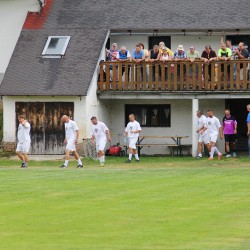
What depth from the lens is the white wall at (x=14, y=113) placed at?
4709 centimetres

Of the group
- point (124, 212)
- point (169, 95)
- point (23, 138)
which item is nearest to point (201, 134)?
point (169, 95)

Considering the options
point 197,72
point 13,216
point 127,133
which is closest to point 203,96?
point 197,72

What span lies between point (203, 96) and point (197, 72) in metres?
1.02

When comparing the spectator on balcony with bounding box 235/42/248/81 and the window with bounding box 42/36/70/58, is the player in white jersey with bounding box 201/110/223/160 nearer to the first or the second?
the spectator on balcony with bounding box 235/42/248/81

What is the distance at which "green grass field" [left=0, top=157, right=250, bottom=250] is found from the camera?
1716cm

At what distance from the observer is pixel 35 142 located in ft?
156

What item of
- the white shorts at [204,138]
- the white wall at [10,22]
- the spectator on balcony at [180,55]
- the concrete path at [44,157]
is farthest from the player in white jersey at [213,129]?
the white wall at [10,22]

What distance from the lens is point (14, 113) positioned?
157ft

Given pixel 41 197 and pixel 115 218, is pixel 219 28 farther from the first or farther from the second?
pixel 115 218

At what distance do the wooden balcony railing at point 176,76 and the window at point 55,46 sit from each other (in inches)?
83.8

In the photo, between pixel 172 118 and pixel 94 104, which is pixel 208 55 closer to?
pixel 172 118

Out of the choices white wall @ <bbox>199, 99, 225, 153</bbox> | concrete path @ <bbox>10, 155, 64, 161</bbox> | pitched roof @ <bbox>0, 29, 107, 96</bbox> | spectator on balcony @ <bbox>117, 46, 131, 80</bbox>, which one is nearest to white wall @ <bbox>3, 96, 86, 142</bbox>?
pitched roof @ <bbox>0, 29, 107, 96</bbox>

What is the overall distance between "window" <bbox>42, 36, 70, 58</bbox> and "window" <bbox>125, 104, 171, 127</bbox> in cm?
415

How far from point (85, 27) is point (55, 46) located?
5.94ft
